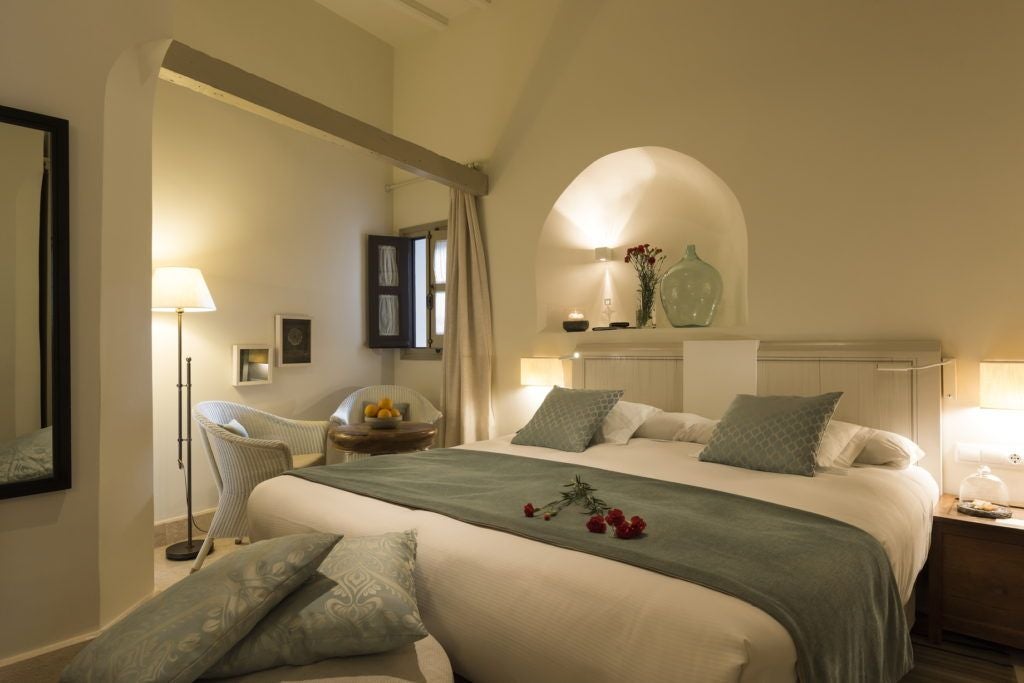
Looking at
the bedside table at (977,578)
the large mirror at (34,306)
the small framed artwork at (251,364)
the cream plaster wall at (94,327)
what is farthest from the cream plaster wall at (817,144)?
the large mirror at (34,306)

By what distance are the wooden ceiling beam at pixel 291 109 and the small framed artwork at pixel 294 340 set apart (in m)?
1.49

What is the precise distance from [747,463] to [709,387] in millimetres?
954

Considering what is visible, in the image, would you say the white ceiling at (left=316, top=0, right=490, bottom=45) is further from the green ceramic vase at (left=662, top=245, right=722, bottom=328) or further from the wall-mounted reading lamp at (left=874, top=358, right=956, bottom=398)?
the wall-mounted reading lamp at (left=874, top=358, right=956, bottom=398)

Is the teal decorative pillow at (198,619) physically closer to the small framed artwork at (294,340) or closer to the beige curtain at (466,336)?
the beige curtain at (466,336)

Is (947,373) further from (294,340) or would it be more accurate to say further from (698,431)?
(294,340)

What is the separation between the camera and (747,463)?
270 centimetres

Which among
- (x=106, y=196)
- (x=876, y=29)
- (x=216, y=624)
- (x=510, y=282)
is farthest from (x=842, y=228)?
(x=106, y=196)

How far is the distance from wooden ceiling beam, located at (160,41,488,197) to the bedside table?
11.4 feet

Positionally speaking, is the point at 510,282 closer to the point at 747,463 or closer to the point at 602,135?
the point at 602,135

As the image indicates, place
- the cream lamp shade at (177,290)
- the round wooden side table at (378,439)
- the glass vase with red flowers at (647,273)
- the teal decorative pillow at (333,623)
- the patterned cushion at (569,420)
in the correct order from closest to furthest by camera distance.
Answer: the teal decorative pillow at (333,623)
the patterned cushion at (569,420)
the cream lamp shade at (177,290)
the round wooden side table at (378,439)
the glass vase with red flowers at (647,273)

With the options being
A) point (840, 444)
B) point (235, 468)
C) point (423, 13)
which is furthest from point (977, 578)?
point (423, 13)

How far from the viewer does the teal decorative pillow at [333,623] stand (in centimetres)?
143

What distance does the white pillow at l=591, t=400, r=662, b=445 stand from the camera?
3.38 metres

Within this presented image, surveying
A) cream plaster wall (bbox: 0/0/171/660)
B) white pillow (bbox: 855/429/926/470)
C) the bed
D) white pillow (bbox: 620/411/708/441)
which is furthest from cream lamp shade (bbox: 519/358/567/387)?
cream plaster wall (bbox: 0/0/171/660)
